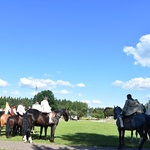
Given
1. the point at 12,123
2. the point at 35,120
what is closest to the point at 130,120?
the point at 35,120

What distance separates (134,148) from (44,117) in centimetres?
584

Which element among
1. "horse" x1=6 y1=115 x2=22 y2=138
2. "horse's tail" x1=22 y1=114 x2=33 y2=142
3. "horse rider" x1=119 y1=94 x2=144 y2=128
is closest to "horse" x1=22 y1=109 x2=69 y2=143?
"horse's tail" x1=22 y1=114 x2=33 y2=142

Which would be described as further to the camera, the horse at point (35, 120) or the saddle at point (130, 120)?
the horse at point (35, 120)

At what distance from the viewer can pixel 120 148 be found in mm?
17031

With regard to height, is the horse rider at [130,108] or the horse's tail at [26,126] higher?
the horse rider at [130,108]

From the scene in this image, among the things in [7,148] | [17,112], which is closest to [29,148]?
[7,148]

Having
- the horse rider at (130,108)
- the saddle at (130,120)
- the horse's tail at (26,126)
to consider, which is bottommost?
the horse's tail at (26,126)

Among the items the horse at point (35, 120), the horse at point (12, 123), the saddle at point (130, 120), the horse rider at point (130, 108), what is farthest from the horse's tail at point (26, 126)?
the saddle at point (130, 120)

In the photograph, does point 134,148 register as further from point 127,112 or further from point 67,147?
point 67,147

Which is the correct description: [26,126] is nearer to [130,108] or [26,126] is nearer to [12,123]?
[12,123]

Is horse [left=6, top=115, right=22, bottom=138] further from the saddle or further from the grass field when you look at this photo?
the saddle

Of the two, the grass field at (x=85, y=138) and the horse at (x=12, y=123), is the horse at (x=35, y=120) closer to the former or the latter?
the grass field at (x=85, y=138)

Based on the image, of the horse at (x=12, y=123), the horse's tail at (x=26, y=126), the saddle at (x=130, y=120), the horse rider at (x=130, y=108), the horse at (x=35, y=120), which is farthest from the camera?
the horse at (x=12, y=123)

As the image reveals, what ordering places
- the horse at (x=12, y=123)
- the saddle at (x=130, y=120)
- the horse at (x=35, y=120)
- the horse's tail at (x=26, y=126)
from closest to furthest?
the saddle at (x=130, y=120)
the horse's tail at (x=26, y=126)
the horse at (x=35, y=120)
the horse at (x=12, y=123)
